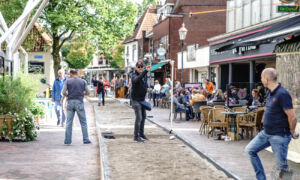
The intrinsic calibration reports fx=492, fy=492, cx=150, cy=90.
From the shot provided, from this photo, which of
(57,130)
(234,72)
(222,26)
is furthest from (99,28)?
(57,130)

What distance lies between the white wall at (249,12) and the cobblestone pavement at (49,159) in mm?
12623

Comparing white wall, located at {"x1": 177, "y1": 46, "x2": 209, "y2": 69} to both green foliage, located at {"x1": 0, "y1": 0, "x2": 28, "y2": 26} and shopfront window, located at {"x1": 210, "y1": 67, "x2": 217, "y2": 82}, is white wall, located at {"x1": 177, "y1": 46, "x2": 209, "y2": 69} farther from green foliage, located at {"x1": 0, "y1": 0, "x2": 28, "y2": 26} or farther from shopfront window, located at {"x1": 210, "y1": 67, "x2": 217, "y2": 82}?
green foliage, located at {"x1": 0, "y1": 0, "x2": 28, "y2": 26}

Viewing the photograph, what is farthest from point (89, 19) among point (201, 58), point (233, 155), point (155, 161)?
point (155, 161)

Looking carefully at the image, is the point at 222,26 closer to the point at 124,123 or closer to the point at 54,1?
the point at 54,1

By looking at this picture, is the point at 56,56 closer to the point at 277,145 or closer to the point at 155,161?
the point at 155,161

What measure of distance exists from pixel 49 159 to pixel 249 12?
17.8 m

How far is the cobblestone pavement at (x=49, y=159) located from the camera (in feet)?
25.4

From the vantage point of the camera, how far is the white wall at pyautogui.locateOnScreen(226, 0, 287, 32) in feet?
72.6

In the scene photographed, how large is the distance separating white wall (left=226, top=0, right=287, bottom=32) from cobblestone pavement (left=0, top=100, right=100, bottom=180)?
12.6 meters

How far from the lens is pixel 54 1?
3048cm

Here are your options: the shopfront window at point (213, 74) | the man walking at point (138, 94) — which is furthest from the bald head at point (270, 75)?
the shopfront window at point (213, 74)

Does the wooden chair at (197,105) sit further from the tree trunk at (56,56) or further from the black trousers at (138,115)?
the tree trunk at (56,56)

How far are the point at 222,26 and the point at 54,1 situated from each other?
53.1 feet

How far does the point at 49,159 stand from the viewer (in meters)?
9.19
